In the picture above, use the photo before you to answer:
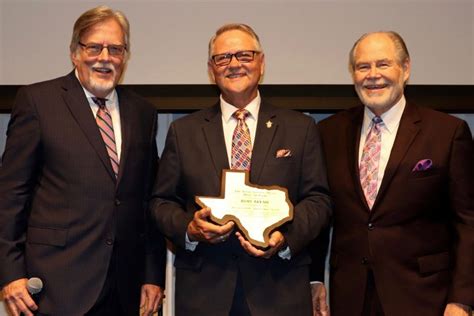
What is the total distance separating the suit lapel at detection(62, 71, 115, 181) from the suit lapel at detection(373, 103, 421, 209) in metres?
1.17

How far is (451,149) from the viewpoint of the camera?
2.77 metres

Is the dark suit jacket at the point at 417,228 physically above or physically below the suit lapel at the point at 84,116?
below

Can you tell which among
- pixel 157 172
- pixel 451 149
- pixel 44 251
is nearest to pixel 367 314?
pixel 451 149

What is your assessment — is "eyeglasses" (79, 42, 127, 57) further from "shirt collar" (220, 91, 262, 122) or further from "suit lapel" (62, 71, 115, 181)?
"shirt collar" (220, 91, 262, 122)

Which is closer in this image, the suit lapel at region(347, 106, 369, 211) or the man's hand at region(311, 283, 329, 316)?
→ the suit lapel at region(347, 106, 369, 211)

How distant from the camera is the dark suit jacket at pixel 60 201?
269 cm

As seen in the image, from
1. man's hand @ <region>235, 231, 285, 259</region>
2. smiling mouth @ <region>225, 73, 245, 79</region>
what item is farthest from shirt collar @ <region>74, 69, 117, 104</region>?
man's hand @ <region>235, 231, 285, 259</region>

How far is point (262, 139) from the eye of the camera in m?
2.78

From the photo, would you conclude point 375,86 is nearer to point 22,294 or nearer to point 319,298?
point 319,298

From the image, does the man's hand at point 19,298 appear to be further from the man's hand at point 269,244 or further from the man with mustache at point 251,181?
the man's hand at point 269,244

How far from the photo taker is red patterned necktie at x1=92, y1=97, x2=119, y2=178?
2.82 metres

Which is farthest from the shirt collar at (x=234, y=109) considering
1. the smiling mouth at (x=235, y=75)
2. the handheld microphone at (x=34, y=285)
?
the handheld microphone at (x=34, y=285)

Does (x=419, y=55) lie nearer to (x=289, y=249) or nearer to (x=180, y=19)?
(x=180, y=19)

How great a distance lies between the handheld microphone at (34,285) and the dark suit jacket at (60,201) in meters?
0.04
